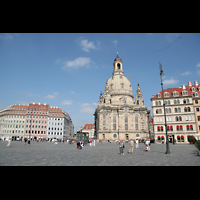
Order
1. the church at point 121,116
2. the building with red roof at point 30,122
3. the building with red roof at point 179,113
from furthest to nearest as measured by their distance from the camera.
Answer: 1. the building with red roof at point 30,122
2. the church at point 121,116
3. the building with red roof at point 179,113

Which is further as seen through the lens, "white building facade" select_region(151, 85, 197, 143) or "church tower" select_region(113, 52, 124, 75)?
"church tower" select_region(113, 52, 124, 75)

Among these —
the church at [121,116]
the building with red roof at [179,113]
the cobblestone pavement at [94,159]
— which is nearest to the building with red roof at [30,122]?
the church at [121,116]

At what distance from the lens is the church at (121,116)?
7549cm

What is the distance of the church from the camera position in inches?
2972

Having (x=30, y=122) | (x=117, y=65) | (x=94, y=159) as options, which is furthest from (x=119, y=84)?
(x=94, y=159)

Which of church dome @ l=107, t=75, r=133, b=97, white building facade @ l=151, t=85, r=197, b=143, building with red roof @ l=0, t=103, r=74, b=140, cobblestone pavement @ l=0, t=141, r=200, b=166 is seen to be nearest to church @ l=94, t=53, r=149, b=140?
church dome @ l=107, t=75, r=133, b=97

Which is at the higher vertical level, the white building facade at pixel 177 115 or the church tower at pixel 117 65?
the church tower at pixel 117 65

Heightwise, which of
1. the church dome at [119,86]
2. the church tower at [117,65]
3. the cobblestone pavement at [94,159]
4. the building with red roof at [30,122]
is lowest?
the cobblestone pavement at [94,159]

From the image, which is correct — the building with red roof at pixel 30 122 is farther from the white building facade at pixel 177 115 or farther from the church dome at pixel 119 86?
the white building facade at pixel 177 115

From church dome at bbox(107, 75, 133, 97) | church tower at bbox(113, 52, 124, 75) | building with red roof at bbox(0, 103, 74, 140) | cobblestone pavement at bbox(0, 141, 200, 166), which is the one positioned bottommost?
cobblestone pavement at bbox(0, 141, 200, 166)

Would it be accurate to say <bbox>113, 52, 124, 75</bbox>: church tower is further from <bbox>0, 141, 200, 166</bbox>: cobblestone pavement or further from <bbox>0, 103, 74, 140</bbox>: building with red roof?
<bbox>0, 141, 200, 166</bbox>: cobblestone pavement

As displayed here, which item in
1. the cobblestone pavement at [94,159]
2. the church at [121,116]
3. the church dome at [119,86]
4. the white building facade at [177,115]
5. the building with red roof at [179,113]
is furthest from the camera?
the church dome at [119,86]
